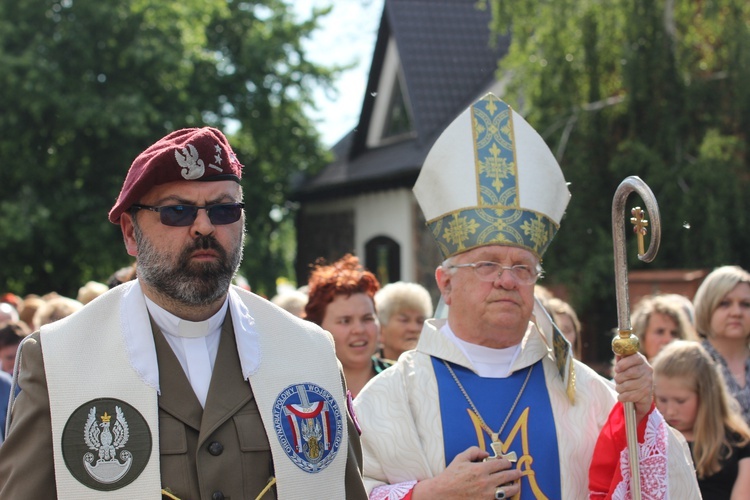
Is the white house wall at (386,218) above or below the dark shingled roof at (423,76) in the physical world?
below

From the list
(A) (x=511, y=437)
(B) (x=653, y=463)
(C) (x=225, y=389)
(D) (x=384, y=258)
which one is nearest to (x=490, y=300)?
(A) (x=511, y=437)

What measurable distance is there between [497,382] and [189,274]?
1.52m

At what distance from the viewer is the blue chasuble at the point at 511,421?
3.77 meters

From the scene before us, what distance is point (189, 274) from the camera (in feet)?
9.50

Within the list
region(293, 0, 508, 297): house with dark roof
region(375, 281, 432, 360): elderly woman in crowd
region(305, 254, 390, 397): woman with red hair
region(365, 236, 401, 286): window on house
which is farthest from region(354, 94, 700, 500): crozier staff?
region(365, 236, 401, 286): window on house

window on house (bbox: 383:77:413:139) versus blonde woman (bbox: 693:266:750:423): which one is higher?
window on house (bbox: 383:77:413:139)

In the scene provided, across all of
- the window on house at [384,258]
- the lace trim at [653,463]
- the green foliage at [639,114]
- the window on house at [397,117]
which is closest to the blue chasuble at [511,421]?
the lace trim at [653,463]

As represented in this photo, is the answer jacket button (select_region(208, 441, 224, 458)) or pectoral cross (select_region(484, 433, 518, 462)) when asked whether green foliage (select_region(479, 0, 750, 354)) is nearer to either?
pectoral cross (select_region(484, 433, 518, 462))

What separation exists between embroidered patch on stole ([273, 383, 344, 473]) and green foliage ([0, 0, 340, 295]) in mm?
13900

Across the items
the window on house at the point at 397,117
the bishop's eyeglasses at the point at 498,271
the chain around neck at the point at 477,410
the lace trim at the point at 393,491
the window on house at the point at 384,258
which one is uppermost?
the window on house at the point at 397,117

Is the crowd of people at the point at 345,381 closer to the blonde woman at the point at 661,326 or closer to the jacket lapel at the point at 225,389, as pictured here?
the jacket lapel at the point at 225,389

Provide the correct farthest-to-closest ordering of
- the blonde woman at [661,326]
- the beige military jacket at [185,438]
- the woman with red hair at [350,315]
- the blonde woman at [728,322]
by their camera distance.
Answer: the blonde woman at [661,326]
the blonde woman at [728,322]
the woman with red hair at [350,315]
the beige military jacket at [185,438]

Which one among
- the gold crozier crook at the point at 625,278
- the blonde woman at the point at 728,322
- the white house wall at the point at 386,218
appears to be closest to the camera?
the gold crozier crook at the point at 625,278

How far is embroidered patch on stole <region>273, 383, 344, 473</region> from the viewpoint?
2.94 meters
